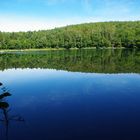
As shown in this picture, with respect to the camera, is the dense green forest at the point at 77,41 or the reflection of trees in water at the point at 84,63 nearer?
the reflection of trees in water at the point at 84,63

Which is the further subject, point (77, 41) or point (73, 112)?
point (77, 41)

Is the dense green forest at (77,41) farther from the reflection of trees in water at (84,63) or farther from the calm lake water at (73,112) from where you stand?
the calm lake water at (73,112)

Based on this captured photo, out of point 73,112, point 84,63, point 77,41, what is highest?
point 77,41

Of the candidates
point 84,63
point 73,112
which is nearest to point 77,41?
point 84,63

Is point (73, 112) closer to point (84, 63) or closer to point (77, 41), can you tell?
point (84, 63)

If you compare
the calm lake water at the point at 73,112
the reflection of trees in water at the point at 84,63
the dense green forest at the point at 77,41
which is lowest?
the calm lake water at the point at 73,112

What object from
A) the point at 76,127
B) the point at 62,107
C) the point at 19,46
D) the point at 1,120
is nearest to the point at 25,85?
the point at 62,107

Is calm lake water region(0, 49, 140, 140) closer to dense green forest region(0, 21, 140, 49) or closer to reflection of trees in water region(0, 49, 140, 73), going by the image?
reflection of trees in water region(0, 49, 140, 73)

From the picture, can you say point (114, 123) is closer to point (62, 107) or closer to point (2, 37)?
point (62, 107)

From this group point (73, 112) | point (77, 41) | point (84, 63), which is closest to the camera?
point (73, 112)

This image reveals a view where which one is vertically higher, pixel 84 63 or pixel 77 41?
pixel 77 41

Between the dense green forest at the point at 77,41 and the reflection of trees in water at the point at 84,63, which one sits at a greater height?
the dense green forest at the point at 77,41

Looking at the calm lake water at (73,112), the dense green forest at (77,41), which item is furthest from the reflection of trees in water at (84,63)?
the dense green forest at (77,41)

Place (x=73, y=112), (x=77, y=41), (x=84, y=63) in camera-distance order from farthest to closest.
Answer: (x=77, y=41) < (x=84, y=63) < (x=73, y=112)
